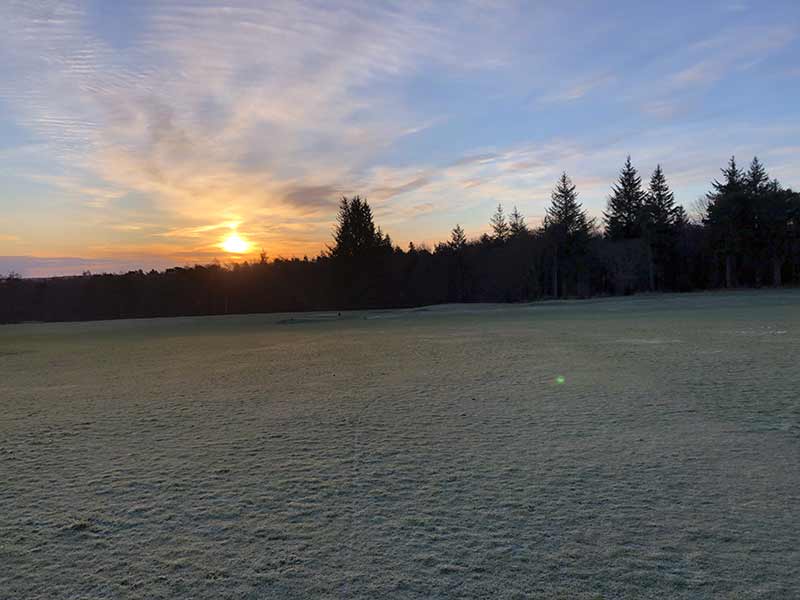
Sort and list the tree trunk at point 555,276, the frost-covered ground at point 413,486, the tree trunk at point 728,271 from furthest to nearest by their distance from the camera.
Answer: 1. the tree trunk at point 555,276
2. the tree trunk at point 728,271
3. the frost-covered ground at point 413,486

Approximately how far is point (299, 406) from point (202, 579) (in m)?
4.91

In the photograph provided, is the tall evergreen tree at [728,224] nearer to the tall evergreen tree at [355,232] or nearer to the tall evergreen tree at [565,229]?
the tall evergreen tree at [565,229]

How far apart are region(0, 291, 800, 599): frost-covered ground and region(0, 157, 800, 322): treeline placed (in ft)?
129

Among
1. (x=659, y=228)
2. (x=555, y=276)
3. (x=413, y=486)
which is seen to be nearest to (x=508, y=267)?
(x=555, y=276)

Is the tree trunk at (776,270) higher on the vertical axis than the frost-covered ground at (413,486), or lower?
higher

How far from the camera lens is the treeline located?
45.2 m

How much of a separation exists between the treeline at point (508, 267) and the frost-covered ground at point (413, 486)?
3933 cm

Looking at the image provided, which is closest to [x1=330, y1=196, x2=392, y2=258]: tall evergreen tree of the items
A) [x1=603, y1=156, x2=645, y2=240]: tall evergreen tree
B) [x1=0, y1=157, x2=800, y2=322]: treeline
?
[x1=0, y1=157, x2=800, y2=322]: treeline

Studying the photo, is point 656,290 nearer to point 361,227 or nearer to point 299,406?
point 361,227

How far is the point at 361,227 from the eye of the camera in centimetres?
5231

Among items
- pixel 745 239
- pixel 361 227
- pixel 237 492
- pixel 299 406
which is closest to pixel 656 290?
pixel 745 239

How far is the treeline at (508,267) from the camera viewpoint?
45156 millimetres

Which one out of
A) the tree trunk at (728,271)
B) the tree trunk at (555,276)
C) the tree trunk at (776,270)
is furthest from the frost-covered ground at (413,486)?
→ the tree trunk at (776,270)

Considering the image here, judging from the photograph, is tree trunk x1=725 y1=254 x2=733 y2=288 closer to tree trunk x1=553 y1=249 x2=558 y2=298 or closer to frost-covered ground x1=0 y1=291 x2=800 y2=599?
tree trunk x1=553 y1=249 x2=558 y2=298
